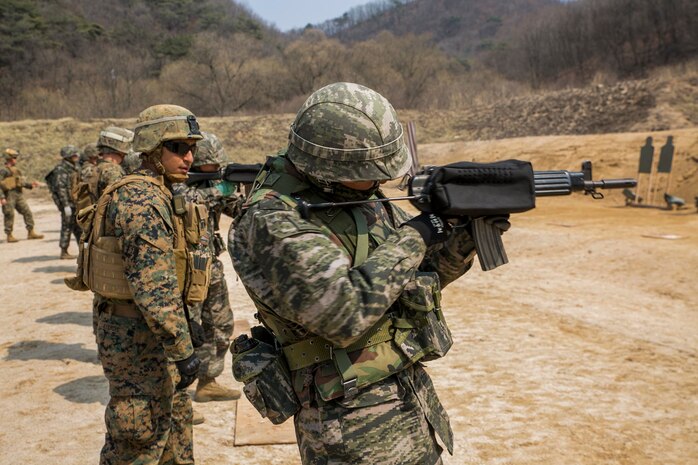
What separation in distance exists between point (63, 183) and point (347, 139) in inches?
425

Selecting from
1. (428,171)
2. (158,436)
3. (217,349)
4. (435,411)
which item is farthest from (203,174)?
(435,411)

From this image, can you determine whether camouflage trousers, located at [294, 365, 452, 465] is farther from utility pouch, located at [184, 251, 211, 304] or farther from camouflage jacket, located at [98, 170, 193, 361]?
utility pouch, located at [184, 251, 211, 304]

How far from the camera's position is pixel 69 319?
7488mm

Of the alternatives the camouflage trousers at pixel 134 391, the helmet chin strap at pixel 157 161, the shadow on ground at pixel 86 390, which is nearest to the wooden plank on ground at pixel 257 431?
the camouflage trousers at pixel 134 391

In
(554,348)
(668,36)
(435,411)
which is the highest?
(668,36)

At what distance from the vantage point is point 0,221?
688 inches

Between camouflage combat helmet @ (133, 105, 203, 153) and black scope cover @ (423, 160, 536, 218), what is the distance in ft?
5.26

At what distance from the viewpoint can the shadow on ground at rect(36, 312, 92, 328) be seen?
7324 millimetres

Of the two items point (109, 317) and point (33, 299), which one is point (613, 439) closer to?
point (109, 317)

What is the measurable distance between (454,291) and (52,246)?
8744mm

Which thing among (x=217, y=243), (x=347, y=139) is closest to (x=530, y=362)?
(x=217, y=243)

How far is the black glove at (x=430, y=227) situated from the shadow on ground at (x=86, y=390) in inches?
149

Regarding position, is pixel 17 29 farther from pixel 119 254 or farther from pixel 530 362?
pixel 119 254

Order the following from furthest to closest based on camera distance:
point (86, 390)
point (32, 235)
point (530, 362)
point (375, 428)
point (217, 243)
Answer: point (32, 235) → point (530, 362) → point (86, 390) → point (217, 243) → point (375, 428)
